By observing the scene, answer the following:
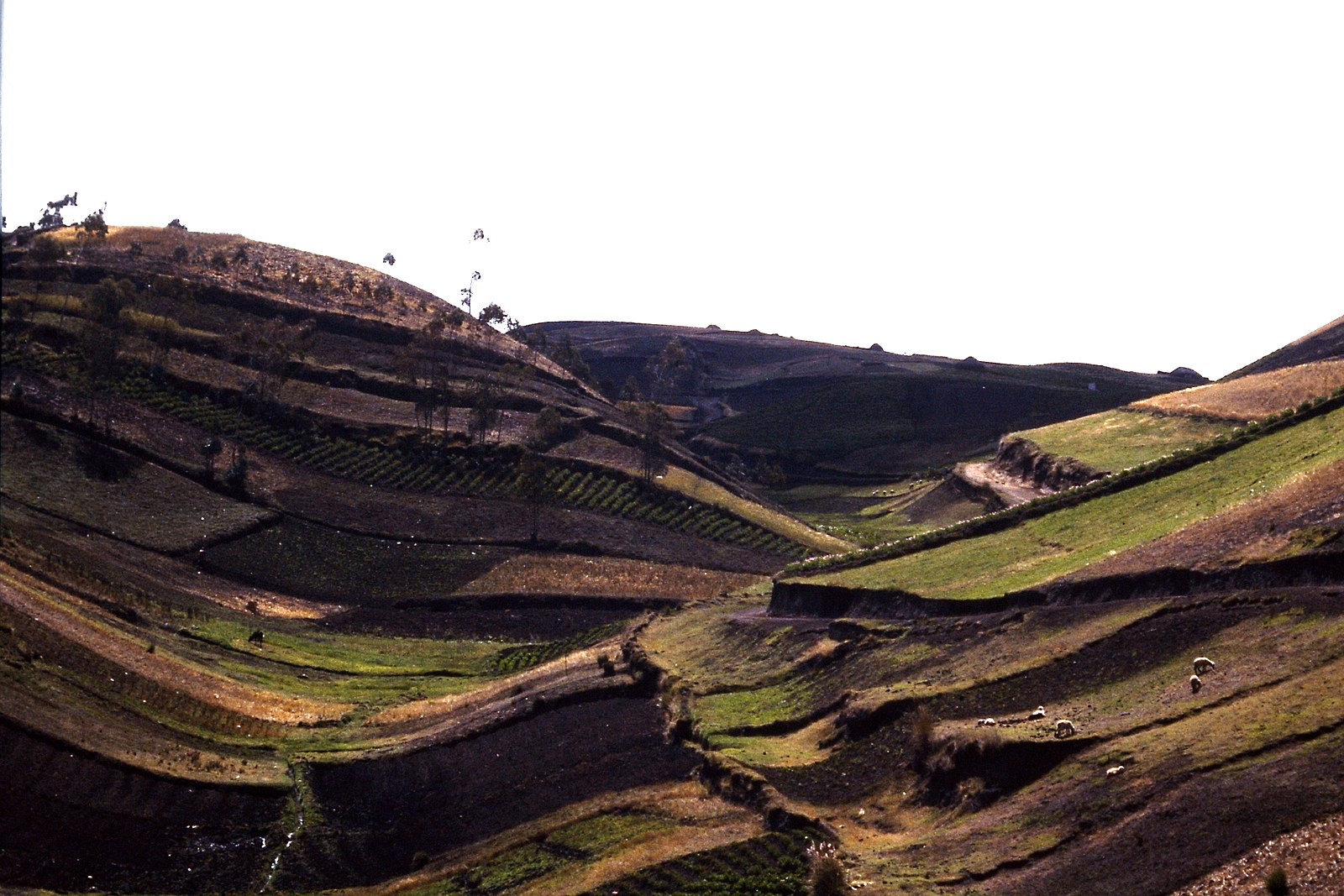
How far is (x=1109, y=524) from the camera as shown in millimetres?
63969

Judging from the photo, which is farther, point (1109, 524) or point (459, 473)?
point (459, 473)

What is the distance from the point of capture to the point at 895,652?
186ft

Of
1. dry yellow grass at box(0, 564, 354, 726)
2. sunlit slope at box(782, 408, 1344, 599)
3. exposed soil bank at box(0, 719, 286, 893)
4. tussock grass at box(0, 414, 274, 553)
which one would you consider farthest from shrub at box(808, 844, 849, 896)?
tussock grass at box(0, 414, 274, 553)

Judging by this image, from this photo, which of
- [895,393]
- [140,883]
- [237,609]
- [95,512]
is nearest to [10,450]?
[95,512]

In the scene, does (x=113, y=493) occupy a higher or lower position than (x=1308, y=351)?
lower

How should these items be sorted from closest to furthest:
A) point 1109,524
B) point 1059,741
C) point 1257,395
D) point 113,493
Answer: point 1059,741 → point 1109,524 → point 1257,395 → point 113,493

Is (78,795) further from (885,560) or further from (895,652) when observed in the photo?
(885,560)

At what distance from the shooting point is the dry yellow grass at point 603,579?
346 feet

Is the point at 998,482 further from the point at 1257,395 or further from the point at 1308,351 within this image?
the point at 1308,351

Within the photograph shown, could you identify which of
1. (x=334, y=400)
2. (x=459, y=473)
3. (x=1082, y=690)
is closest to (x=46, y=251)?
(x=334, y=400)

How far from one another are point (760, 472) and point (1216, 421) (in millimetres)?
79833

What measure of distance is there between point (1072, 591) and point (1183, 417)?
5349 centimetres

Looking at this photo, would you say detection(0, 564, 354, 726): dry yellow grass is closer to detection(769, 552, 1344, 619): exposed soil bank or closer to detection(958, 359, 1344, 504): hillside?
detection(769, 552, 1344, 619): exposed soil bank

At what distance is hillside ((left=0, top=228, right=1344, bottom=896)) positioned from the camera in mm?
36812
